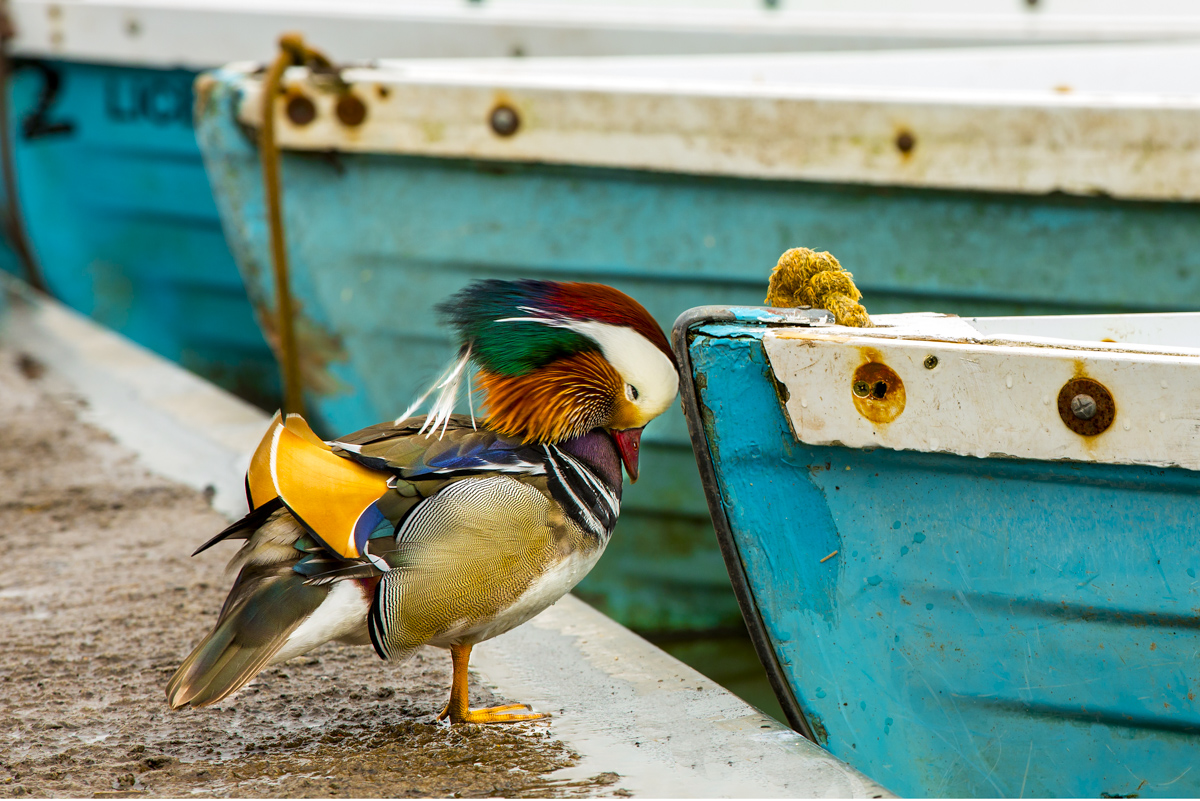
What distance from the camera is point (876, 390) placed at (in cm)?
180

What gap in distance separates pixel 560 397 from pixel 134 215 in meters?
4.93

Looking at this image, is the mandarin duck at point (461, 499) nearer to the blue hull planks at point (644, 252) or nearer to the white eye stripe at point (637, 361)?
the white eye stripe at point (637, 361)

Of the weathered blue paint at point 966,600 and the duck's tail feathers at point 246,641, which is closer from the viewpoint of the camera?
the duck's tail feathers at point 246,641

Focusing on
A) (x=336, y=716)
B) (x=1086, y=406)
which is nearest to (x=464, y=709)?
(x=336, y=716)

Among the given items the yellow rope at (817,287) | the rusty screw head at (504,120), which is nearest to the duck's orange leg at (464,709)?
the yellow rope at (817,287)

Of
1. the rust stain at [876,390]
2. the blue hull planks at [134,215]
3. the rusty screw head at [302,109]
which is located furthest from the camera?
the blue hull planks at [134,215]

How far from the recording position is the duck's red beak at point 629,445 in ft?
6.37

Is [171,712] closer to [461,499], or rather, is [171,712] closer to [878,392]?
[461,499]

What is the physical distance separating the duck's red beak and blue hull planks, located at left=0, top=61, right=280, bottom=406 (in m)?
4.45

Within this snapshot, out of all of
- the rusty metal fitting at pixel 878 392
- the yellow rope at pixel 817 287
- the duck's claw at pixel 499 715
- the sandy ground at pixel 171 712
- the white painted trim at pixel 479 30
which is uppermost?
the white painted trim at pixel 479 30

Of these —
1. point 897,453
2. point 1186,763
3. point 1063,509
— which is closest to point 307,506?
point 897,453

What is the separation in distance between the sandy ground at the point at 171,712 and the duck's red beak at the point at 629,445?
0.46m

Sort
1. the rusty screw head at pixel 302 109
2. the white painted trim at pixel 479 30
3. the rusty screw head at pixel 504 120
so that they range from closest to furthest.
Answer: the rusty screw head at pixel 504 120
the rusty screw head at pixel 302 109
the white painted trim at pixel 479 30

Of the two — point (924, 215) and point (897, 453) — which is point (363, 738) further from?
point (924, 215)
